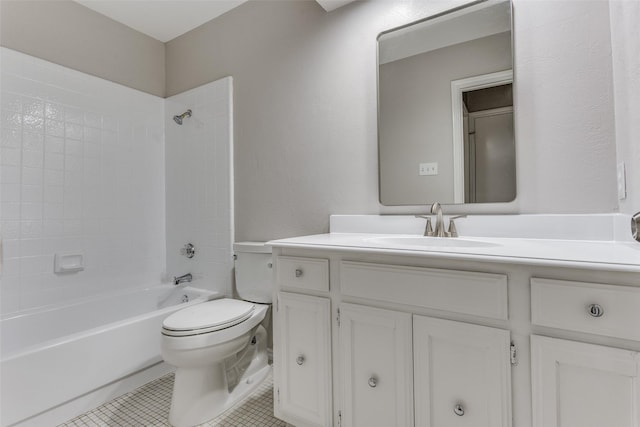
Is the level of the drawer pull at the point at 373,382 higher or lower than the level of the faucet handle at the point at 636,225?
lower

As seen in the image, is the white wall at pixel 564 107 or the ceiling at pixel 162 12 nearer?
the white wall at pixel 564 107

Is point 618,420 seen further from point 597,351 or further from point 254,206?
point 254,206

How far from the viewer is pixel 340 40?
1663mm

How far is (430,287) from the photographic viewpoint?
0.92 m

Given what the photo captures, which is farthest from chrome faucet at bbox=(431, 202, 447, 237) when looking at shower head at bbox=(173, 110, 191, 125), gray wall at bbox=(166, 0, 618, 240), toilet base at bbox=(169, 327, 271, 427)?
shower head at bbox=(173, 110, 191, 125)

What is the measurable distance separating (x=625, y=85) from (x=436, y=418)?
1.21 meters

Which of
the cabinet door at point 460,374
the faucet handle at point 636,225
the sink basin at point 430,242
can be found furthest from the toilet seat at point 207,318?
the faucet handle at point 636,225

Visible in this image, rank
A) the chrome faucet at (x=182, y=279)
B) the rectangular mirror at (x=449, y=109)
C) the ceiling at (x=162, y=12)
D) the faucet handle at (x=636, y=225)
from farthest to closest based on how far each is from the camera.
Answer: the chrome faucet at (x=182, y=279) → the ceiling at (x=162, y=12) → the rectangular mirror at (x=449, y=109) → the faucet handle at (x=636, y=225)

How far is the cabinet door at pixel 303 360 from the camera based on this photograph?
112 cm

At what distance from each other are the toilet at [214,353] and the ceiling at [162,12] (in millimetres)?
1700

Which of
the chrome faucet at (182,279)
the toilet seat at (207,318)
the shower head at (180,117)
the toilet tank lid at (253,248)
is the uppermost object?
the shower head at (180,117)

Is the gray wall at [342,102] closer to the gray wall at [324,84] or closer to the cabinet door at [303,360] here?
the gray wall at [324,84]

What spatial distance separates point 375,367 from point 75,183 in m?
2.16

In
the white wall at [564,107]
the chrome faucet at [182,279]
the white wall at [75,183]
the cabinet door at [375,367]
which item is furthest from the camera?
the chrome faucet at [182,279]
